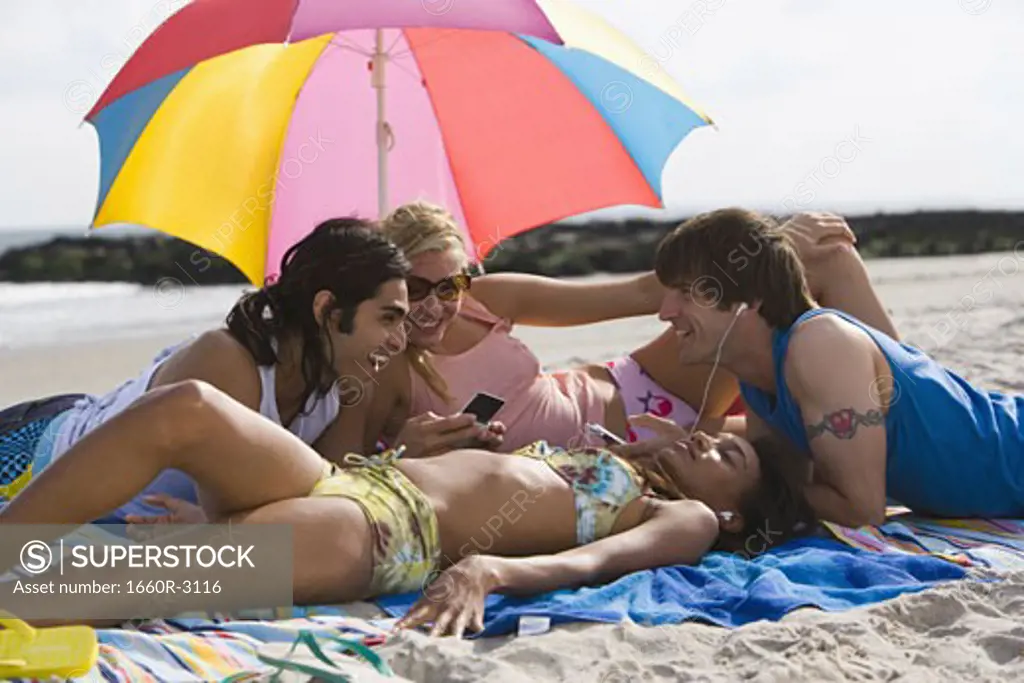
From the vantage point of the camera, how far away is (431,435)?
4.23m

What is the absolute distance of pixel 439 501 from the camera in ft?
12.1

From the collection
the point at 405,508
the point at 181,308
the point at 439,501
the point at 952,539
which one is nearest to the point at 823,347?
the point at 952,539

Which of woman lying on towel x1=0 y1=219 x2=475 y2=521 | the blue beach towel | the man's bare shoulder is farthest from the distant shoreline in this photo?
the blue beach towel

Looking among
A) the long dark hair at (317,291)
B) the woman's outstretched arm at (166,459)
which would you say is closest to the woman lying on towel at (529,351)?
the long dark hair at (317,291)

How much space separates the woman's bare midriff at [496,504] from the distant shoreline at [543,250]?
13.3m

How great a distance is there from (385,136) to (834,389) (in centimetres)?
229

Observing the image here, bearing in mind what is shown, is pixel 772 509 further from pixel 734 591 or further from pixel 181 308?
pixel 181 308

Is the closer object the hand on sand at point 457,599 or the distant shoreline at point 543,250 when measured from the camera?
the hand on sand at point 457,599

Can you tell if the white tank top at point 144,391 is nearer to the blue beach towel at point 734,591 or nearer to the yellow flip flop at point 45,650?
the blue beach towel at point 734,591

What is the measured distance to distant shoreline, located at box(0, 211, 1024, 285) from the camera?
18531mm

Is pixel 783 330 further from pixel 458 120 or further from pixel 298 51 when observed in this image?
pixel 298 51

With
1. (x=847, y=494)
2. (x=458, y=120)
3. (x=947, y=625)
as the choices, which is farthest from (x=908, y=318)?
(x=947, y=625)

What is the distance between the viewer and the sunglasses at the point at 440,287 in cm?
454

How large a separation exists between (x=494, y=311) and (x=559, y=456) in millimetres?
1238
